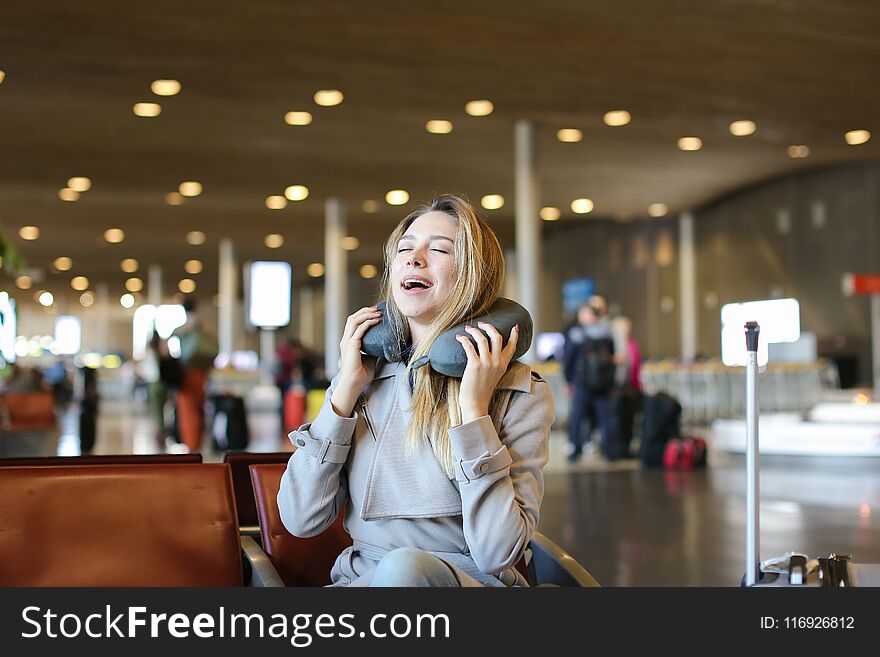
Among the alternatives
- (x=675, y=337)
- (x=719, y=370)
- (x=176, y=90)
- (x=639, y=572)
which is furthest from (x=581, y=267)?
(x=639, y=572)

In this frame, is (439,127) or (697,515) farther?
(439,127)

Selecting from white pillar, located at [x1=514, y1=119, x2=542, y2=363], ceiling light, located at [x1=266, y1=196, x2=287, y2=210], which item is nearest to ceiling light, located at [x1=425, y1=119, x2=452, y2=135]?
white pillar, located at [x1=514, y1=119, x2=542, y2=363]

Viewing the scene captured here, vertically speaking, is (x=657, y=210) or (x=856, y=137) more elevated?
(x=657, y=210)

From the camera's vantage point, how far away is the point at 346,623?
1.24 m

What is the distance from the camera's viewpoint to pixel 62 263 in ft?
109

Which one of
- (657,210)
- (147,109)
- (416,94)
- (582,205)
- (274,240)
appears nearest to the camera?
(416,94)

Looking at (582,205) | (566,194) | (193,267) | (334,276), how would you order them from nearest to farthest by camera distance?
(566,194)
(334,276)
(582,205)
(193,267)

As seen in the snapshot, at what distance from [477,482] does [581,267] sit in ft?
85.3

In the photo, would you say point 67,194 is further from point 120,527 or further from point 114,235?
point 120,527

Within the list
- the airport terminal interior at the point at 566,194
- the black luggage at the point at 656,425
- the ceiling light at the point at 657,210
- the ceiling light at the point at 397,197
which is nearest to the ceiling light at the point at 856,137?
the airport terminal interior at the point at 566,194

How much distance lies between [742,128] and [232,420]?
845 centimetres

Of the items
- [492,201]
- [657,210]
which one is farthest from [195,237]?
[657,210]

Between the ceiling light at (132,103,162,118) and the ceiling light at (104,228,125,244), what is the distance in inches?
485

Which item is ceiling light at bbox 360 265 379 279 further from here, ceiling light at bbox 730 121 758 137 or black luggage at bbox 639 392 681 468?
black luggage at bbox 639 392 681 468
